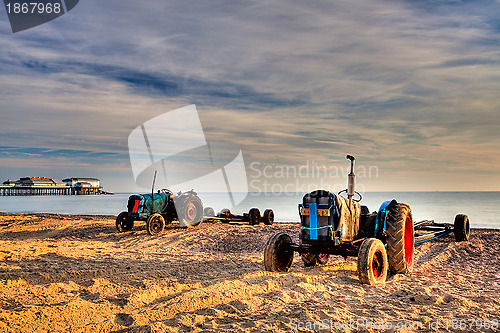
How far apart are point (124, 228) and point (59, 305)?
37.4 ft

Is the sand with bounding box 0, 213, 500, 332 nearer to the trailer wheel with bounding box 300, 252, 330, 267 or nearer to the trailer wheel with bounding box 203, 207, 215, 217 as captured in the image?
the trailer wheel with bounding box 300, 252, 330, 267

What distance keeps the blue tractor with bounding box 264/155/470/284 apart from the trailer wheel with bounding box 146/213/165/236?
8.58m

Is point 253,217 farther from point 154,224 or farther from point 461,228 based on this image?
point 461,228

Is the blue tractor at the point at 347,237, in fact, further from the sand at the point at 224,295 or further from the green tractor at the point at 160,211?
the green tractor at the point at 160,211

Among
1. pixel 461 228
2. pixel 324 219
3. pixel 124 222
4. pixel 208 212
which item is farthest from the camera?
pixel 208 212

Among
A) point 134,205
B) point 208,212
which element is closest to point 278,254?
point 134,205

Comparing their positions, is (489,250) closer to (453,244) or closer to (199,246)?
(453,244)

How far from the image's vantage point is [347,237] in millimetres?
7559

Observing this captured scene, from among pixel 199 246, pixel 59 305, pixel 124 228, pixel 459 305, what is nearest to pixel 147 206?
pixel 124 228

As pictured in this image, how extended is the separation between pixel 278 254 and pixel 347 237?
1.48 meters

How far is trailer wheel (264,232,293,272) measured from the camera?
7.51 metres

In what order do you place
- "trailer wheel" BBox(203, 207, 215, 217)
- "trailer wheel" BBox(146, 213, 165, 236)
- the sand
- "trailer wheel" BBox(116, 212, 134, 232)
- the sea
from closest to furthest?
the sand < "trailer wheel" BBox(146, 213, 165, 236) < "trailer wheel" BBox(116, 212, 134, 232) < "trailer wheel" BBox(203, 207, 215, 217) < the sea

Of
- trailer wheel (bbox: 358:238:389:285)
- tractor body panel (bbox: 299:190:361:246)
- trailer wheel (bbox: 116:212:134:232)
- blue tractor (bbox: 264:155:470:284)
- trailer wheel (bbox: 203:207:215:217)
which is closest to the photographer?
trailer wheel (bbox: 358:238:389:285)
